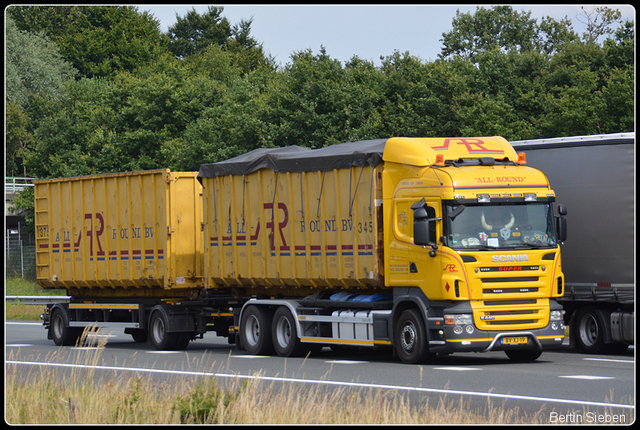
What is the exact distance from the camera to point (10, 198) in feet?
188

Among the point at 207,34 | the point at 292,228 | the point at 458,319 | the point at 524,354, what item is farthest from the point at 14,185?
the point at 458,319

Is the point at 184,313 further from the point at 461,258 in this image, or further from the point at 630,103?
the point at 630,103

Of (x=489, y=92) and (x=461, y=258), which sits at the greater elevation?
(x=489, y=92)

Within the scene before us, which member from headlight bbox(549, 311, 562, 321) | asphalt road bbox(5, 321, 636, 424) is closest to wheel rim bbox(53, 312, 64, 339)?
asphalt road bbox(5, 321, 636, 424)

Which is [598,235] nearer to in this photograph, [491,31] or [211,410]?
[211,410]

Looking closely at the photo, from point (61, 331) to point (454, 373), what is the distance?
1149 cm

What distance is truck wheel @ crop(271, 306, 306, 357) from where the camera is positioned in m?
18.0

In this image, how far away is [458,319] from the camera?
50.3 ft

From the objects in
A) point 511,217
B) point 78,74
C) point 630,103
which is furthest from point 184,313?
point 78,74

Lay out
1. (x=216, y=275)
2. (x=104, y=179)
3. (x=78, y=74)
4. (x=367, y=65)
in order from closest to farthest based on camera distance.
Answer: (x=216, y=275) < (x=104, y=179) < (x=367, y=65) < (x=78, y=74)

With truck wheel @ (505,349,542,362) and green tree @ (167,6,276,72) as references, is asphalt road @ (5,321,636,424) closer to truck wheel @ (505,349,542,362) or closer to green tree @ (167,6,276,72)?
truck wheel @ (505,349,542,362)

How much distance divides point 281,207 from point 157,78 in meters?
35.1

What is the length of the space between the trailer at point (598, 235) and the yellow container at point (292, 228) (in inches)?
145

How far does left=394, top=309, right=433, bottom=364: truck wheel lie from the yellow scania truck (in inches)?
1.6
